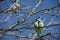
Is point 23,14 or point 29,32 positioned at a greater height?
point 23,14

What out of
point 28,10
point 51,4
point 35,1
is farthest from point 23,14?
point 51,4

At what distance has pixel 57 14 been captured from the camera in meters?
2.19

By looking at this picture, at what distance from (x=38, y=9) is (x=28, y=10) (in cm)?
13

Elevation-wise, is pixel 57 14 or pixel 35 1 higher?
pixel 35 1

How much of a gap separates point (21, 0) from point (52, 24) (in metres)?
0.51

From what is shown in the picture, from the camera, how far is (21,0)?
A: 2.22 metres

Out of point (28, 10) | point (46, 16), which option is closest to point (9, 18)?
point (28, 10)

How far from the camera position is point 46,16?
7.22ft

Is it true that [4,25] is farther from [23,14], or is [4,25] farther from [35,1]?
[35,1]

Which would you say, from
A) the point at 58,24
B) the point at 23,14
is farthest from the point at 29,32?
the point at 58,24

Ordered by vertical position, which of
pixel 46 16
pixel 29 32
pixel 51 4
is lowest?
pixel 29 32

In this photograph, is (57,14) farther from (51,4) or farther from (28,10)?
(28,10)

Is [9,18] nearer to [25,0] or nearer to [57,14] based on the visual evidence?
[25,0]

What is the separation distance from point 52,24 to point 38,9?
26 cm
